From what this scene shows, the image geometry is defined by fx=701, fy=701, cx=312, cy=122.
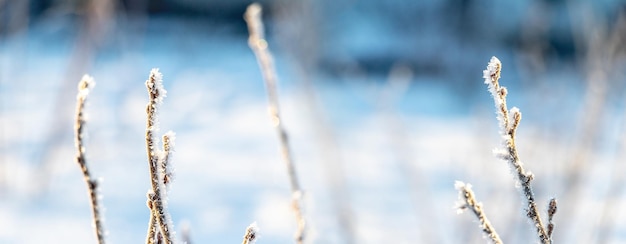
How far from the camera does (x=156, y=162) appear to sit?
42 centimetres

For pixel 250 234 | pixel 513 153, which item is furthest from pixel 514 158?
pixel 250 234

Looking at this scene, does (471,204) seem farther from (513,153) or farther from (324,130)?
(324,130)

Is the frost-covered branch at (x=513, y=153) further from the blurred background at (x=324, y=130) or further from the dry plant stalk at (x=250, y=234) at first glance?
the dry plant stalk at (x=250, y=234)

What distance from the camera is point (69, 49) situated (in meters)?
5.66

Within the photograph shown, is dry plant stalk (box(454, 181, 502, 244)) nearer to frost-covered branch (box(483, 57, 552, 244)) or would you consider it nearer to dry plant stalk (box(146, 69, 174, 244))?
frost-covered branch (box(483, 57, 552, 244))

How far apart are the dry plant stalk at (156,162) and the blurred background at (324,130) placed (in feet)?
0.78

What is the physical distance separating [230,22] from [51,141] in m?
5.21

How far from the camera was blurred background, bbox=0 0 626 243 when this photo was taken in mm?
1788

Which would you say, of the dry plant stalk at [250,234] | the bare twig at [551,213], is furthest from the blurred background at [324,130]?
the dry plant stalk at [250,234]

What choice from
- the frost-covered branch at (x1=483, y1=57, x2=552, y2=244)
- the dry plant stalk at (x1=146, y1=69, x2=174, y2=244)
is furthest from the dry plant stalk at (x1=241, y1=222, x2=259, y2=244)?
the frost-covered branch at (x1=483, y1=57, x2=552, y2=244)

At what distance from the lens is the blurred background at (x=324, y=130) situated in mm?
1788

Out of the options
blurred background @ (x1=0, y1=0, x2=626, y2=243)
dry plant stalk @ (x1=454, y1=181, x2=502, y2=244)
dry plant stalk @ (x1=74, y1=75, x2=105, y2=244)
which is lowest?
dry plant stalk @ (x1=454, y1=181, x2=502, y2=244)

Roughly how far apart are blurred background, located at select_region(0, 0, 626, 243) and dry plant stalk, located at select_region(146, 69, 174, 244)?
0.24 metres

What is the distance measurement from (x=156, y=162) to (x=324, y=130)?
1.43m
